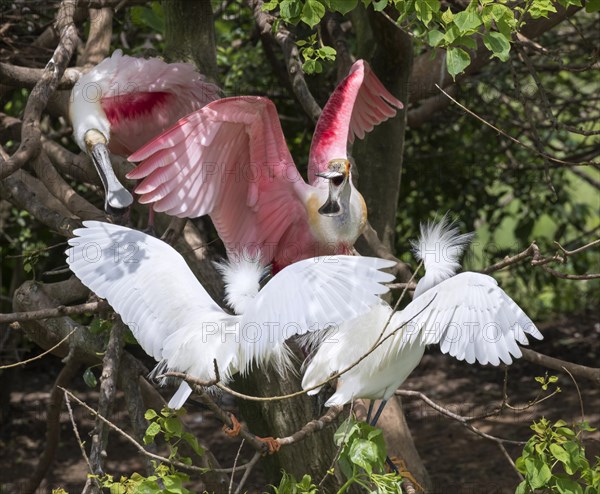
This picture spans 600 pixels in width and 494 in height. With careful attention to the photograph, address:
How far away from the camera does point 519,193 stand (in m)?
6.35

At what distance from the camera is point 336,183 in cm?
400

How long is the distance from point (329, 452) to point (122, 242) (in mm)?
1167

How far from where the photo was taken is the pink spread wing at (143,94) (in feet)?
14.6

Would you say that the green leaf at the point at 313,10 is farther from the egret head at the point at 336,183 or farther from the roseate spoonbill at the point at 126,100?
the roseate spoonbill at the point at 126,100

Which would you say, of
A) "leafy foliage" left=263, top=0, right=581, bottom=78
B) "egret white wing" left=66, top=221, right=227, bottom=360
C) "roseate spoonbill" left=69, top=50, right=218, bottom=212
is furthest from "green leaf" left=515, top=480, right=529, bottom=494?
"roseate spoonbill" left=69, top=50, right=218, bottom=212

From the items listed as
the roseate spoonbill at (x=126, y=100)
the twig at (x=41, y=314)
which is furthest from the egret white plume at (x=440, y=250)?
the roseate spoonbill at (x=126, y=100)

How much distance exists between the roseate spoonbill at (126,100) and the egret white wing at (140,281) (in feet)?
2.60

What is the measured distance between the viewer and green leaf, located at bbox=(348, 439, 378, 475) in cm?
250

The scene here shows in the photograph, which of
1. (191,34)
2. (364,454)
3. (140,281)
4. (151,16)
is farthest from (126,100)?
(364,454)

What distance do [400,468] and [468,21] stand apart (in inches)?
67.2

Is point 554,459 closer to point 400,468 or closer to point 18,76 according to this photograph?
point 400,468

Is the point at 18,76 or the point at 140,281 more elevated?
the point at 18,76

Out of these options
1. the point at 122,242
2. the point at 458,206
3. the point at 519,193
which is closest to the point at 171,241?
the point at 122,242

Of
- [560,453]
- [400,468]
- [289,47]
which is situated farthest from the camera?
[289,47]
